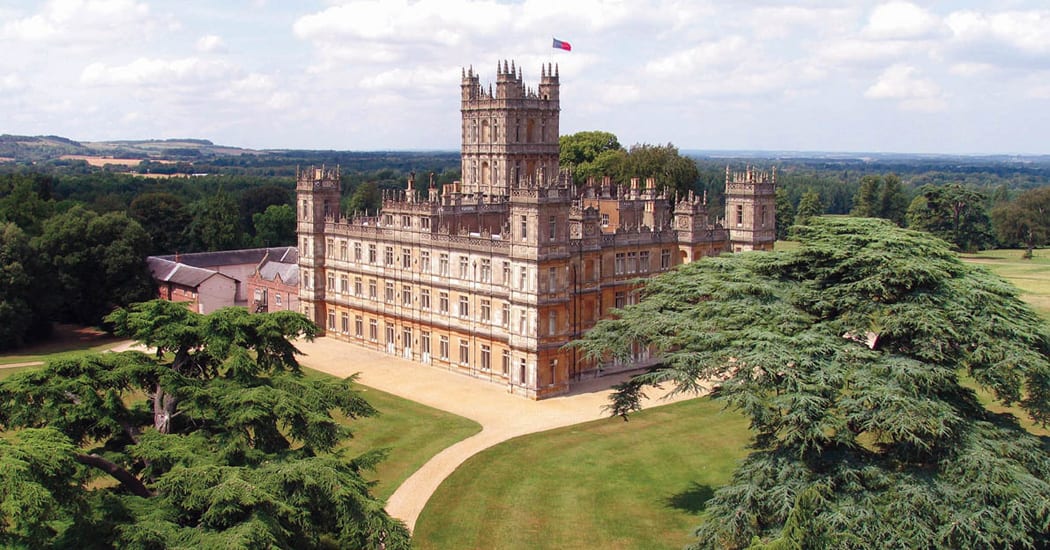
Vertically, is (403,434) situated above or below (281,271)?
below

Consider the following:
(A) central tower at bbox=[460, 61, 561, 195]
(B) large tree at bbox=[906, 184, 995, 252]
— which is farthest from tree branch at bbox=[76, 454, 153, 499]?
(B) large tree at bbox=[906, 184, 995, 252]

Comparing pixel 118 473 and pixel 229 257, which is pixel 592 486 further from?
pixel 229 257

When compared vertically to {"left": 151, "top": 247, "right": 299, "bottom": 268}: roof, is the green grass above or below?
below

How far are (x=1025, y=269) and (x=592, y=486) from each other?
85002 millimetres

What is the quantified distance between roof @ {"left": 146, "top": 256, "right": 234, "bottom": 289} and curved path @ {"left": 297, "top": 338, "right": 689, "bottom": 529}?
15.0 metres

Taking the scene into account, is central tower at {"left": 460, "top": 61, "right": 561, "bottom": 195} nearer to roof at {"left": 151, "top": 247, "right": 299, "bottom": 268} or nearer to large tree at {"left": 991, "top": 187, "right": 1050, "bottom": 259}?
roof at {"left": 151, "top": 247, "right": 299, "bottom": 268}

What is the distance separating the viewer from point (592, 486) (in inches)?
1257

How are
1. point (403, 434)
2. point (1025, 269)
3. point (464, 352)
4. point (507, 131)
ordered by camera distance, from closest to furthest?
point (403, 434) → point (464, 352) → point (507, 131) → point (1025, 269)

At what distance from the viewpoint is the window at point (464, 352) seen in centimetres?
4841

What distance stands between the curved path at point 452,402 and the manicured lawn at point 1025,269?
4564 centimetres

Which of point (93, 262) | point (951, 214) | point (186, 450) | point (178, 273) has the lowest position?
point (186, 450)

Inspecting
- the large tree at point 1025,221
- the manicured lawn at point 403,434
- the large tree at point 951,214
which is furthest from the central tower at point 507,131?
the large tree at point 1025,221

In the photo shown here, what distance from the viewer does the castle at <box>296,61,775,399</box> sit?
144 feet

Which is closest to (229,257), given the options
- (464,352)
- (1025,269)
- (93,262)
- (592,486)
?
(93,262)
